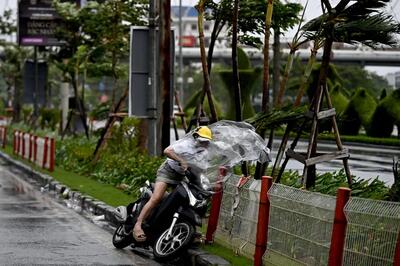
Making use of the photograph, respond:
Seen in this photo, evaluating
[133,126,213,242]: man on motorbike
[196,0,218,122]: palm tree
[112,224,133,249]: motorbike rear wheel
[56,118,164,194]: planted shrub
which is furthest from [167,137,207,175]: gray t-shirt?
[56,118,164,194]: planted shrub

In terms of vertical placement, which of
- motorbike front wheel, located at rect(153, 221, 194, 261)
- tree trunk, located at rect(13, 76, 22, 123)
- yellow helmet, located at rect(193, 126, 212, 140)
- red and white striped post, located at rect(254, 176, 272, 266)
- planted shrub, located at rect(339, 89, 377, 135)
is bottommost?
tree trunk, located at rect(13, 76, 22, 123)

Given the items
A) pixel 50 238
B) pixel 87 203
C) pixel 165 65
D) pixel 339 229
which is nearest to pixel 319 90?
pixel 339 229

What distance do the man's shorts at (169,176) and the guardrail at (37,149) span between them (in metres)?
12.2

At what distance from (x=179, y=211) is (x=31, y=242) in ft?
7.91

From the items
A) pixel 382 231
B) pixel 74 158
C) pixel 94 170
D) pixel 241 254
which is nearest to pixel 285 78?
pixel 241 254

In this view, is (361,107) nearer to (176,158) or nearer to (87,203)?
(87,203)

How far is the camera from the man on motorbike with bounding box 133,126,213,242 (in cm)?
991

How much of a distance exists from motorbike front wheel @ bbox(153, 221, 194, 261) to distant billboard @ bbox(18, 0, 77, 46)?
21008 mm

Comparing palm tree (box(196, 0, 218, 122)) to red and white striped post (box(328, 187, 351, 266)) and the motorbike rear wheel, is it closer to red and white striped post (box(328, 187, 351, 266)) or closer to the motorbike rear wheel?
the motorbike rear wheel

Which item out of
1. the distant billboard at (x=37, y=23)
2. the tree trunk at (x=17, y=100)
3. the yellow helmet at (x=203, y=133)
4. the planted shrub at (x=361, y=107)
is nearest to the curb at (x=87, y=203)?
the yellow helmet at (x=203, y=133)

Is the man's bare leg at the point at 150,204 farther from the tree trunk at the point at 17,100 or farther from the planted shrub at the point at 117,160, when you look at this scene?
the tree trunk at the point at 17,100

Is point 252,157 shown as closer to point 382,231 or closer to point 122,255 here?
point 122,255

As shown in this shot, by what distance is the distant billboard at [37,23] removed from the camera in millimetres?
30703

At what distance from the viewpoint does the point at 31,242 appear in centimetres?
1127
